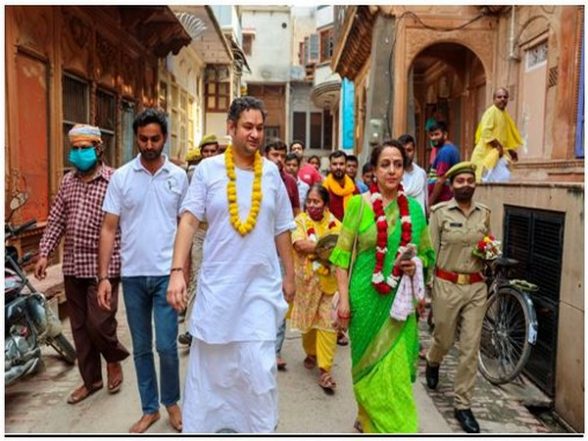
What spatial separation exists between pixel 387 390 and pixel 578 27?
6014 millimetres

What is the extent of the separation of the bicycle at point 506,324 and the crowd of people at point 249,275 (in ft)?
2.00

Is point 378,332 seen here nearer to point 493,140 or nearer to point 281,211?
point 281,211

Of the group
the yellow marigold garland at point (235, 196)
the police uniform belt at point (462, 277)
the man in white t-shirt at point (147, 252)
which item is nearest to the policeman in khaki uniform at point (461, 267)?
the police uniform belt at point (462, 277)

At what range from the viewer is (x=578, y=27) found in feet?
23.8

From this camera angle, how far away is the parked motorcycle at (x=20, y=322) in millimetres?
3879

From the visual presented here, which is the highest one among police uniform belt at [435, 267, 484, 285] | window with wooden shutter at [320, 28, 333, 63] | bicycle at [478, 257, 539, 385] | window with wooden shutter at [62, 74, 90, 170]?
window with wooden shutter at [320, 28, 333, 63]

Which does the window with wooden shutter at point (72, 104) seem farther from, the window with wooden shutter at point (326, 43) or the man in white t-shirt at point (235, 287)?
the window with wooden shutter at point (326, 43)

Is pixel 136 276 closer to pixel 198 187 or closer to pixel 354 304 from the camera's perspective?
pixel 198 187

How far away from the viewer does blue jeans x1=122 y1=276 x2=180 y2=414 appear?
11.7 feet

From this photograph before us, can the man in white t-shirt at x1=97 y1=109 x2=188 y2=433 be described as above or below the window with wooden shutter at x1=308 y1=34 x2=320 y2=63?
below

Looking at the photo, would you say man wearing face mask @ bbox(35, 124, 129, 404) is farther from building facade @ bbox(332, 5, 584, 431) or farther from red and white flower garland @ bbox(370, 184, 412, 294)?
building facade @ bbox(332, 5, 584, 431)

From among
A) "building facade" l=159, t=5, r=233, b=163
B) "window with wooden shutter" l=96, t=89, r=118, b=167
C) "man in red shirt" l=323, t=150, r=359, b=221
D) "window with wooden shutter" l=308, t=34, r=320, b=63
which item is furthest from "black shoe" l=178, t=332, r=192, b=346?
"window with wooden shutter" l=308, t=34, r=320, b=63

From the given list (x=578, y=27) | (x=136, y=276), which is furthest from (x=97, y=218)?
(x=578, y=27)

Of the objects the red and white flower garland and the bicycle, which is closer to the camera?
the red and white flower garland
